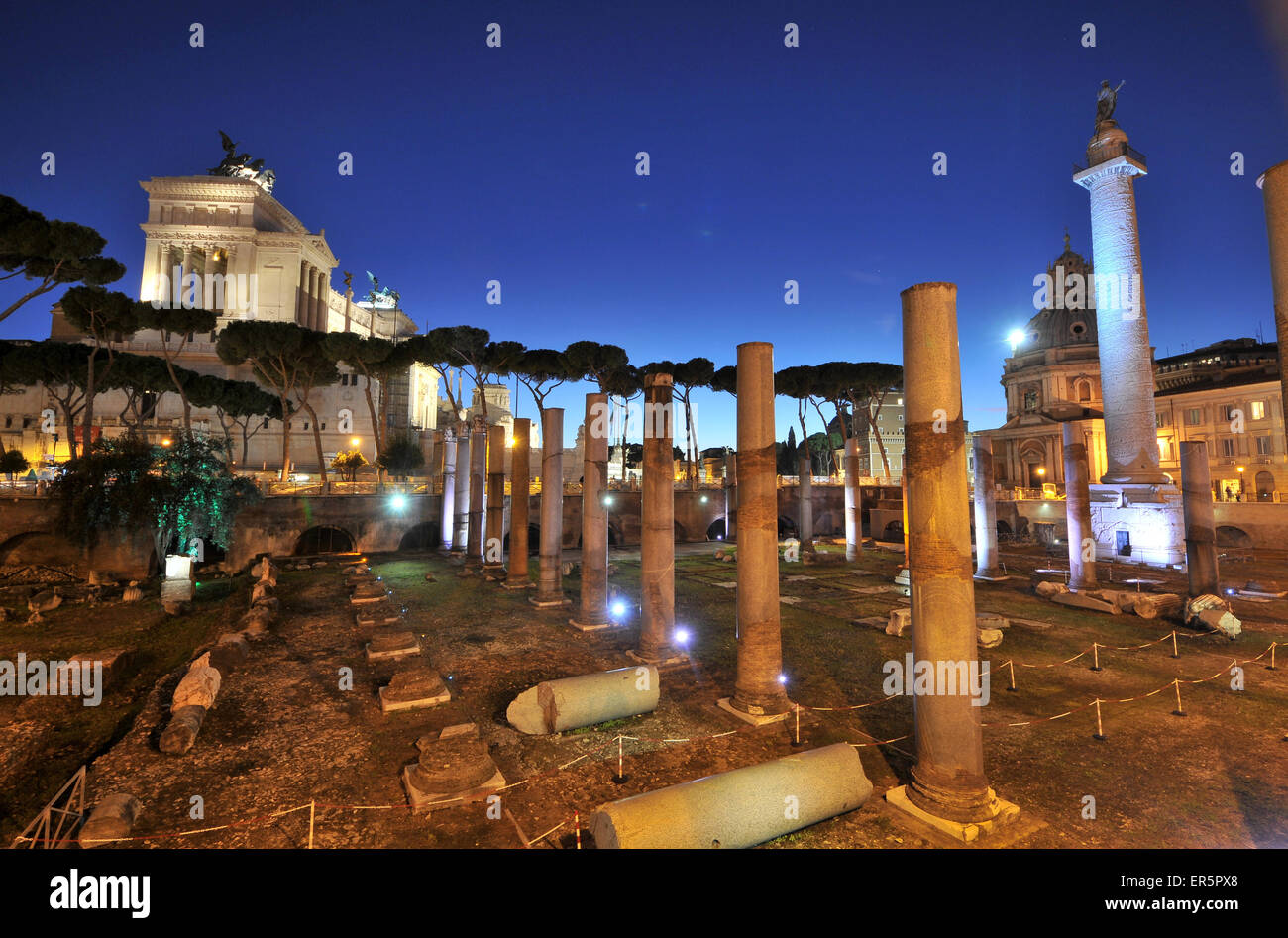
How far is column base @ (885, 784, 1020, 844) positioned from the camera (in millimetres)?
4852

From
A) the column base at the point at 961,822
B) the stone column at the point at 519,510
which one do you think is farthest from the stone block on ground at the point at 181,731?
the stone column at the point at 519,510

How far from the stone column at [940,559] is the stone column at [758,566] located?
2.33 meters

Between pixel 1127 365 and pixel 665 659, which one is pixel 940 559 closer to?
pixel 665 659

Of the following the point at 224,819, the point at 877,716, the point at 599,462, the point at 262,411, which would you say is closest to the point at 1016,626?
the point at 877,716

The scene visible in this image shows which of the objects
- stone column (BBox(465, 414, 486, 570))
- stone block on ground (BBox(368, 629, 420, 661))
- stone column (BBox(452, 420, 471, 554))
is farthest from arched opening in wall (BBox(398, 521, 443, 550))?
stone block on ground (BBox(368, 629, 420, 661))

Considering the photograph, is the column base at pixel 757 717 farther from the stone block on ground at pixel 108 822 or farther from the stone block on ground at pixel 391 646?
the stone block on ground at pixel 108 822

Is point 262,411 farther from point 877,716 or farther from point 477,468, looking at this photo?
point 877,716

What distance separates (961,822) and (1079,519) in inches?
570

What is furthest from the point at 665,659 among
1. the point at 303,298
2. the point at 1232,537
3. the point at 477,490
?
the point at 303,298

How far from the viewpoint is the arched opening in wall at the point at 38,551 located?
814 inches

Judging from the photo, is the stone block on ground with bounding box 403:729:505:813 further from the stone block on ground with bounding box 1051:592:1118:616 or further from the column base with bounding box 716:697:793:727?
the stone block on ground with bounding box 1051:592:1118:616

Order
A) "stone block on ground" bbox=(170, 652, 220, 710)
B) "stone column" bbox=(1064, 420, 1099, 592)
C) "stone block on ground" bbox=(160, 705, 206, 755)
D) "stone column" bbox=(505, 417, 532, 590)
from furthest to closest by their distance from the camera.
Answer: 1. "stone column" bbox=(505, 417, 532, 590)
2. "stone column" bbox=(1064, 420, 1099, 592)
3. "stone block on ground" bbox=(170, 652, 220, 710)
4. "stone block on ground" bbox=(160, 705, 206, 755)

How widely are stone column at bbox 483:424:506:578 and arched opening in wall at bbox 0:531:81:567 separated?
1442 cm
